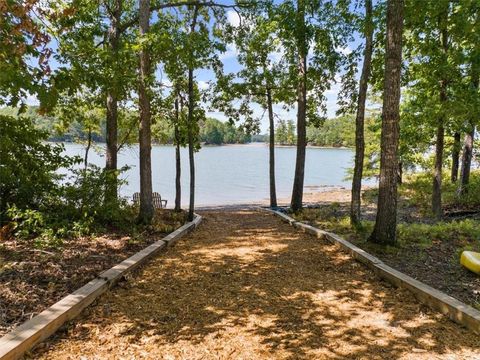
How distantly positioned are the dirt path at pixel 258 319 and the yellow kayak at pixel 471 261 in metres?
1.34

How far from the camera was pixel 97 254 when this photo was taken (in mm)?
5602

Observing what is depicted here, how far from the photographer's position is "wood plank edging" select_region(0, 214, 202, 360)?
9.10 ft

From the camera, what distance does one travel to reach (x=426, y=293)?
13.4ft

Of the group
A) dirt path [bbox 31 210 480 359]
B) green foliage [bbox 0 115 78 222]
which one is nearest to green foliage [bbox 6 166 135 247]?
green foliage [bbox 0 115 78 222]

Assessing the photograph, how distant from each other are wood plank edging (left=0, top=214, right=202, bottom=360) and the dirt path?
0.35 feet

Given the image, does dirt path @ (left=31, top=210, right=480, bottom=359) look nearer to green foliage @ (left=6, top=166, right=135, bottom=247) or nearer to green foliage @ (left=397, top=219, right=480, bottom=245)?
green foliage @ (left=397, top=219, right=480, bottom=245)

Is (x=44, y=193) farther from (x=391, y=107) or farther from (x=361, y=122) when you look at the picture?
(x=361, y=122)

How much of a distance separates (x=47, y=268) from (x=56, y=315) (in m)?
1.57

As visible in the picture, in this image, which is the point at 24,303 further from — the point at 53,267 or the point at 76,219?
the point at 76,219

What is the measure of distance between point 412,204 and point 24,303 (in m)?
15.7

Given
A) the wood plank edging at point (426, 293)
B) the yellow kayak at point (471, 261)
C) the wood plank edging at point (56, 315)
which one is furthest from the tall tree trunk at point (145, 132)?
the yellow kayak at point (471, 261)

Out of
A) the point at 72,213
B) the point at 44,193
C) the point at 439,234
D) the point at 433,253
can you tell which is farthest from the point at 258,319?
the point at 44,193

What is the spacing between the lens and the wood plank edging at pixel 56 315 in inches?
109

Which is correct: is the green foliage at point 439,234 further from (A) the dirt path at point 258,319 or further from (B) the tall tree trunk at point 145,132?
(B) the tall tree trunk at point 145,132
